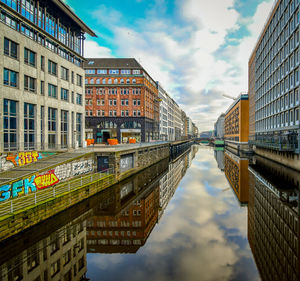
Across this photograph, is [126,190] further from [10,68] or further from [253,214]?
[10,68]

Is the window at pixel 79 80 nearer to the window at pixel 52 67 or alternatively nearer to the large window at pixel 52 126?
the window at pixel 52 67

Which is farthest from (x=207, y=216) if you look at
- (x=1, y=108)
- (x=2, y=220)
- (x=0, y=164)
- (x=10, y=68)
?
(x=10, y=68)

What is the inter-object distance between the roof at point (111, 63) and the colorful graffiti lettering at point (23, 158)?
5223 centimetres

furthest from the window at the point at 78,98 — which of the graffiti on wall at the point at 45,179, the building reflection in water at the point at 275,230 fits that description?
the building reflection in water at the point at 275,230

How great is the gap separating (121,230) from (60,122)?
20.8 m

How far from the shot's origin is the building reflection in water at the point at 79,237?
11.4m

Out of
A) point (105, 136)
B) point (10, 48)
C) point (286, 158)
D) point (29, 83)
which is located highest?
point (10, 48)

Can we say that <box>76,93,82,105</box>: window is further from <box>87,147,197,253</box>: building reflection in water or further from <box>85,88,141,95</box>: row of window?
<box>85,88,141,95</box>: row of window

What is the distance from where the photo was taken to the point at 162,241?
589 inches

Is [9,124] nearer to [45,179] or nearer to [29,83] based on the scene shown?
[29,83]

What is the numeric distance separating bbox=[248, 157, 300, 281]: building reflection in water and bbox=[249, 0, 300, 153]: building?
15320mm

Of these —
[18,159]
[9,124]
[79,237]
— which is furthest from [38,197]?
[9,124]

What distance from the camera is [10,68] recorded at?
76.0 ft

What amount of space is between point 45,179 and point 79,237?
23.2ft
